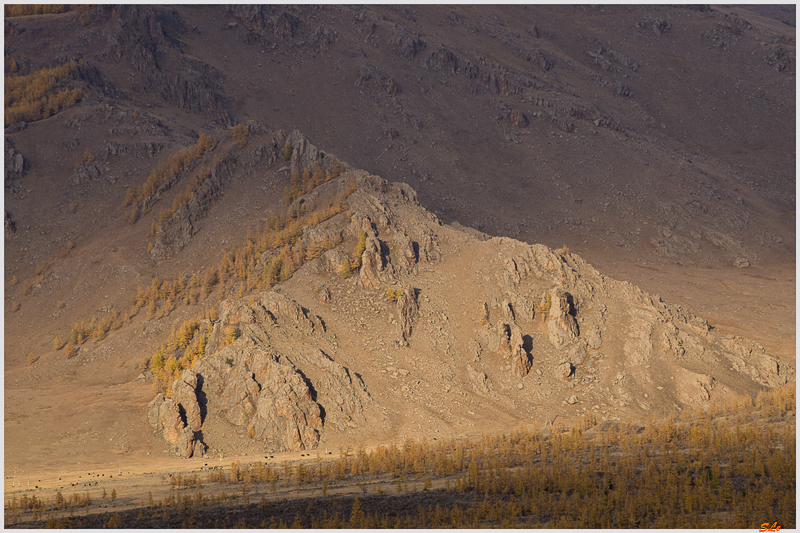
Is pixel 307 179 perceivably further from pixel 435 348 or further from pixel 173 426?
pixel 173 426

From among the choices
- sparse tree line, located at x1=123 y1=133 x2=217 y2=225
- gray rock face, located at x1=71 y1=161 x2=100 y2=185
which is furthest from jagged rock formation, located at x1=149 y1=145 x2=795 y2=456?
gray rock face, located at x1=71 y1=161 x2=100 y2=185

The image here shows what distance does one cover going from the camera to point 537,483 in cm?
4028

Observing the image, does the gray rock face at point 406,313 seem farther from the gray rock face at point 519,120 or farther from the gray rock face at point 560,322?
the gray rock face at point 519,120

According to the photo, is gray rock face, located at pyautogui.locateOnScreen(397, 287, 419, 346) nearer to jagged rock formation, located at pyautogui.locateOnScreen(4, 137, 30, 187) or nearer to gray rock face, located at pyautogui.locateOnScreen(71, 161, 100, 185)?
gray rock face, located at pyautogui.locateOnScreen(71, 161, 100, 185)

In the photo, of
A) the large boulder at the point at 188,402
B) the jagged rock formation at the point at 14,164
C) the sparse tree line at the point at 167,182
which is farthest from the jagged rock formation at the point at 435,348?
the jagged rock formation at the point at 14,164

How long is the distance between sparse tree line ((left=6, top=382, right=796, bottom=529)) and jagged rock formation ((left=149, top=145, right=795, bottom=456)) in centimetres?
535

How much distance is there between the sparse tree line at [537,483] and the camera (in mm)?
36000

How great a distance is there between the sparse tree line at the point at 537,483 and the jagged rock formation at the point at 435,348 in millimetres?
5353

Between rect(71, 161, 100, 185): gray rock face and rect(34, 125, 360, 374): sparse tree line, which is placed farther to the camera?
rect(71, 161, 100, 185): gray rock face

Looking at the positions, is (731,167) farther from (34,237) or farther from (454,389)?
(34,237)

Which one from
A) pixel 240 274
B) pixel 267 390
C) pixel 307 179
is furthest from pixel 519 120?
pixel 267 390

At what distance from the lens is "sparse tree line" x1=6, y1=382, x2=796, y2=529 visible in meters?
36.0

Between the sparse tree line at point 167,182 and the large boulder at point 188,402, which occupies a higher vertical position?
the sparse tree line at point 167,182

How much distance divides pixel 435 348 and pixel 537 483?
2039cm
